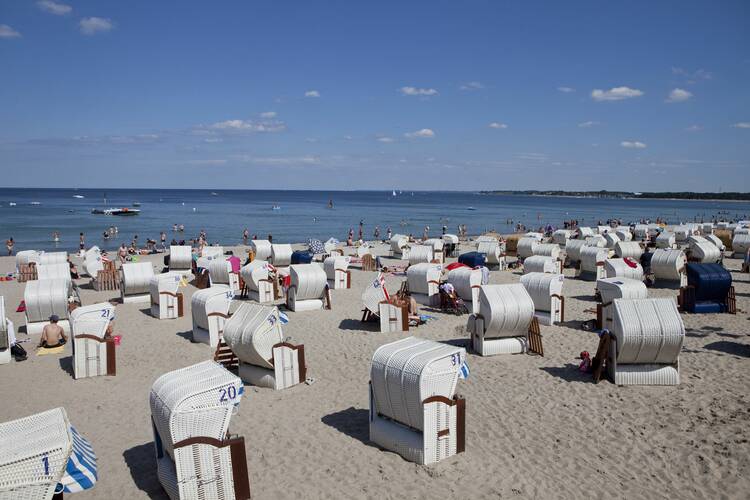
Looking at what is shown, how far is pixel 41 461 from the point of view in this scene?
15.6ft

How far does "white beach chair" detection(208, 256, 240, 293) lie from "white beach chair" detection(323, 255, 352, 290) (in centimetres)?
361

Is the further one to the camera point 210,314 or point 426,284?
point 426,284

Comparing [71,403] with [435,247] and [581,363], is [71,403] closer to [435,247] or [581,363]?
[581,363]

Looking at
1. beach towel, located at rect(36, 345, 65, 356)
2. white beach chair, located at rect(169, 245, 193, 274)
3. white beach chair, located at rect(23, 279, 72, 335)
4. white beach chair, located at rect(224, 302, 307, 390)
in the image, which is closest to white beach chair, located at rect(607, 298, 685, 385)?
white beach chair, located at rect(224, 302, 307, 390)

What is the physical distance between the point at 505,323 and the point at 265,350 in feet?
17.2

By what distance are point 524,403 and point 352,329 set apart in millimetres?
6342

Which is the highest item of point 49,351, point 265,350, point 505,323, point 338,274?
point 505,323

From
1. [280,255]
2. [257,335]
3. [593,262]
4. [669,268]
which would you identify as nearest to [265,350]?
[257,335]

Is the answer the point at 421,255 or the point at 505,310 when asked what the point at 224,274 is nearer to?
the point at 421,255

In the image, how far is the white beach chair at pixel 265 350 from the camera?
993 cm

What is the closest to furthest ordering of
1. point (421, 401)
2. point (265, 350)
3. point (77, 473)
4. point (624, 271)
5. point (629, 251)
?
point (77, 473) → point (421, 401) → point (265, 350) → point (624, 271) → point (629, 251)

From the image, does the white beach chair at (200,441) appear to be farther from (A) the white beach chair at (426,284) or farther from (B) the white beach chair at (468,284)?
(A) the white beach chair at (426,284)

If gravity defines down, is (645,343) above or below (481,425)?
above

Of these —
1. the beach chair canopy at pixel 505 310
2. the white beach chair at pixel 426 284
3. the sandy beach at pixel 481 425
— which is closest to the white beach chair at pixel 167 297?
the sandy beach at pixel 481 425
